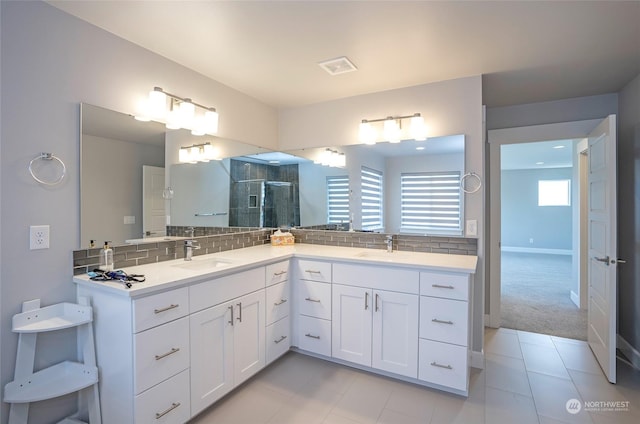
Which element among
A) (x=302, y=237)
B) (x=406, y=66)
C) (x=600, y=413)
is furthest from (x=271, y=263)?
(x=600, y=413)

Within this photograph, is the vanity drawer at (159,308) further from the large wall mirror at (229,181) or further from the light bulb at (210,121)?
the light bulb at (210,121)

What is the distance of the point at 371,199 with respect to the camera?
3020 mm

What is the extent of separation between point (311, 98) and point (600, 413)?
326 centimetres

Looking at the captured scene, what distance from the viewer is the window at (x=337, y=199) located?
314 centimetres

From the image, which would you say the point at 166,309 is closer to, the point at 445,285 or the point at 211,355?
the point at 211,355

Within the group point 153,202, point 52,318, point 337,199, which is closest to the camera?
point 52,318

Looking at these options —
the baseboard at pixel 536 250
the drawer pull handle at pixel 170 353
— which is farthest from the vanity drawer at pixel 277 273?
the baseboard at pixel 536 250

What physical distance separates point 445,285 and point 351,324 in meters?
0.79

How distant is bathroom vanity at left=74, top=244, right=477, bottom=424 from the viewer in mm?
1607

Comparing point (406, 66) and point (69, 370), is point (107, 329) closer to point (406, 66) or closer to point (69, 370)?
point (69, 370)

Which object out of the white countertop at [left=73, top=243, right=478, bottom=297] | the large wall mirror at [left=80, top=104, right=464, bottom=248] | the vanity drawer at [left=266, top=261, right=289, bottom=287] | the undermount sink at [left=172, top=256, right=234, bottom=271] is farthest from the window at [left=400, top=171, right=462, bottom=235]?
the undermount sink at [left=172, top=256, right=234, bottom=271]

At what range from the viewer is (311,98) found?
313cm

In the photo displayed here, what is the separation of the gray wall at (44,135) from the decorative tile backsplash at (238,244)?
0.59 feet

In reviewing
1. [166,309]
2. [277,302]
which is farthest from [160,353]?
[277,302]
